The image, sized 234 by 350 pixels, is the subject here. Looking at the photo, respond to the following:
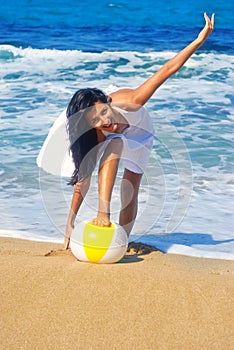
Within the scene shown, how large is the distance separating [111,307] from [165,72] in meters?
1.61

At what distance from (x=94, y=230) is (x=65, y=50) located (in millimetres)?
13320

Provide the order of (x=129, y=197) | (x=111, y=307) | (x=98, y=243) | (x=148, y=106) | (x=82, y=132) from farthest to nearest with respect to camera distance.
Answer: (x=148, y=106), (x=129, y=197), (x=82, y=132), (x=98, y=243), (x=111, y=307)

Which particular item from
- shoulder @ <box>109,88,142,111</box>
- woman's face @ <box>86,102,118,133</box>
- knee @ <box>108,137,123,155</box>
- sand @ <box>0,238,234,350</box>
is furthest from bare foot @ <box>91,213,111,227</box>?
shoulder @ <box>109,88,142,111</box>

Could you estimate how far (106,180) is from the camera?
4.68 meters

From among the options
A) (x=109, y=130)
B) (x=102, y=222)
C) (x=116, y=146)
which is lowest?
(x=102, y=222)

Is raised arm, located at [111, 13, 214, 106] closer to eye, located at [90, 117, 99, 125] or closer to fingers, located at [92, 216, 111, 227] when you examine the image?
eye, located at [90, 117, 99, 125]

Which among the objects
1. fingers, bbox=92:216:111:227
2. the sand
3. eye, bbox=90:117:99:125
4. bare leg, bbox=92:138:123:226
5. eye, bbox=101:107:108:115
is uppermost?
eye, bbox=101:107:108:115

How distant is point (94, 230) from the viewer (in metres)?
4.60

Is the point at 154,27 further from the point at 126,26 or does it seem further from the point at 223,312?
the point at 223,312

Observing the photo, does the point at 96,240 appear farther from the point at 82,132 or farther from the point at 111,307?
the point at 82,132

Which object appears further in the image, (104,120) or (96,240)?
(104,120)

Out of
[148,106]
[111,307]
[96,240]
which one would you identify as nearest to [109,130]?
[96,240]

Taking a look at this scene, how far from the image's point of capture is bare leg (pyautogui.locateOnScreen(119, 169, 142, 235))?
17.7 ft

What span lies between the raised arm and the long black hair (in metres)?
0.21
